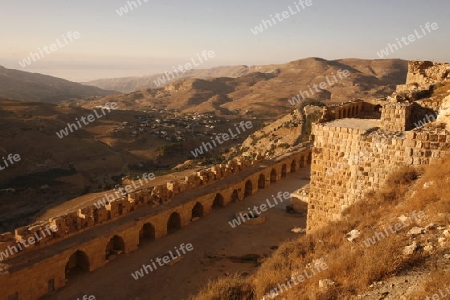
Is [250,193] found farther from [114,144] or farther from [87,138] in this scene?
[87,138]

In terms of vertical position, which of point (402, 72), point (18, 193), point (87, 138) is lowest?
point (402, 72)

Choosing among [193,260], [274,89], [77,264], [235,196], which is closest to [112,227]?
[77,264]

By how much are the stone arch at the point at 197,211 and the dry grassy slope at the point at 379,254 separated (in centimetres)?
920

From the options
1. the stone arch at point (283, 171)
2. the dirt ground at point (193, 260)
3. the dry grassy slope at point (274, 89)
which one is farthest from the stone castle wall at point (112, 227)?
the dry grassy slope at point (274, 89)

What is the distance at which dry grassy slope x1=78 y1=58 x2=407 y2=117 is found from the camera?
91812 millimetres

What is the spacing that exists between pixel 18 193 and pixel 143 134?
2529 centimetres

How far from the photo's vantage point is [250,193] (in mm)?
20344

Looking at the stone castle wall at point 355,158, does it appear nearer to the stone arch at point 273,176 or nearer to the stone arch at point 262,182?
the stone arch at point 262,182

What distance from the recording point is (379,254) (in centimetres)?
543

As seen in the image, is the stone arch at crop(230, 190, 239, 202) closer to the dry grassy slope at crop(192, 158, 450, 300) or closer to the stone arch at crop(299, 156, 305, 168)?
the stone arch at crop(299, 156, 305, 168)

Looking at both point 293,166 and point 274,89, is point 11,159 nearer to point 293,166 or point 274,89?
point 293,166

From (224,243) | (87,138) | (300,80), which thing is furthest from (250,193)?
(300,80)

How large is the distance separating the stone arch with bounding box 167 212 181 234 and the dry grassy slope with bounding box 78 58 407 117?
6363 cm

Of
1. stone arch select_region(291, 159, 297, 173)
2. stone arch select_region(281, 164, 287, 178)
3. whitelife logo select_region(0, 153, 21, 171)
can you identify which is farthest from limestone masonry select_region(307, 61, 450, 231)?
whitelife logo select_region(0, 153, 21, 171)
